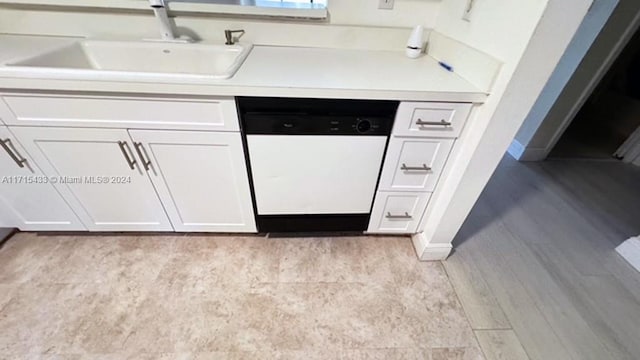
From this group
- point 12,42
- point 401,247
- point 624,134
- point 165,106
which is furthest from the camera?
point 624,134

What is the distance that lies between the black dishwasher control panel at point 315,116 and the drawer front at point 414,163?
11 cm

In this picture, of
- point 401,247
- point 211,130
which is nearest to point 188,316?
point 211,130

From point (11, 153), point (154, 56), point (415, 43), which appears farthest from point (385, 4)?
point (11, 153)

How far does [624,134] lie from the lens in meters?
2.66

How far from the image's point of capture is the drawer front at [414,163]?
3.59ft

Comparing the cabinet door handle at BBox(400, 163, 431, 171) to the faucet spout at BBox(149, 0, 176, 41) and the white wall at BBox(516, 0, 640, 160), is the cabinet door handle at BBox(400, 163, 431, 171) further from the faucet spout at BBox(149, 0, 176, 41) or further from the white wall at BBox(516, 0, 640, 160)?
the white wall at BBox(516, 0, 640, 160)

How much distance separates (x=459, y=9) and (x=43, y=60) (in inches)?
69.9

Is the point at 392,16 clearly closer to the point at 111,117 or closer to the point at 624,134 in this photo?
the point at 111,117

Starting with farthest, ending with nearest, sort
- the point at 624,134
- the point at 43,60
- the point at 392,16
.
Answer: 1. the point at 624,134
2. the point at 392,16
3. the point at 43,60

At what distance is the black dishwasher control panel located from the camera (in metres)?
0.97

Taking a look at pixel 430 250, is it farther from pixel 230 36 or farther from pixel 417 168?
pixel 230 36

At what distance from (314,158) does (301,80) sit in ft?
1.05

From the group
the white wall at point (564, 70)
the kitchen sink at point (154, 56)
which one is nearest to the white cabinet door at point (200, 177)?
the kitchen sink at point (154, 56)

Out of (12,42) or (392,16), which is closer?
(12,42)
